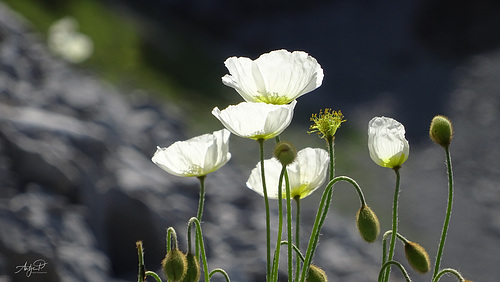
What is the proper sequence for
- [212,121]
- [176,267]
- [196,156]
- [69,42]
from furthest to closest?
[69,42]
[212,121]
[196,156]
[176,267]

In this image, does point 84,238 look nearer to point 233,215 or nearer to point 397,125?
point 233,215

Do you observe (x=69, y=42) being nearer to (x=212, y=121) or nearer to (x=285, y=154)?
(x=212, y=121)

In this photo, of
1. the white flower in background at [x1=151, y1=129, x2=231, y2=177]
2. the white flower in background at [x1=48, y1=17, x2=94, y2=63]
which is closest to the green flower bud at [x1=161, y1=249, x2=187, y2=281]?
the white flower in background at [x1=151, y1=129, x2=231, y2=177]

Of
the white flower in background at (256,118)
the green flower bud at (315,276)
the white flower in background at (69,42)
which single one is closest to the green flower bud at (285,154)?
the white flower in background at (256,118)

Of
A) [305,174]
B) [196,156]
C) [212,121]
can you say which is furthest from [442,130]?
[212,121]

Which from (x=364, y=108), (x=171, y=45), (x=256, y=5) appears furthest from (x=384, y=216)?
(x=256, y=5)
